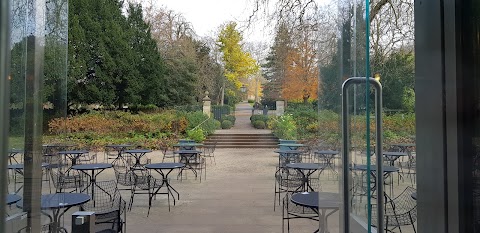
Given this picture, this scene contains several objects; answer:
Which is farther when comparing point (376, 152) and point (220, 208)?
point (220, 208)

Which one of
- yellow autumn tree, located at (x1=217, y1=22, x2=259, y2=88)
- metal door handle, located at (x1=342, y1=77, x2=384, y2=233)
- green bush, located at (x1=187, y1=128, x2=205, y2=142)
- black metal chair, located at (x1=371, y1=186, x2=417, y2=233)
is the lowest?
black metal chair, located at (x1=371, y1=186, x2=417, y2=233)

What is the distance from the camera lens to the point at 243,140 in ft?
58.2

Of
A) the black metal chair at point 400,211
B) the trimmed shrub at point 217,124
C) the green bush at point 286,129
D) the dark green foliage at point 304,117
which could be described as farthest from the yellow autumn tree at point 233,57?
the black metal chair at point 400,211

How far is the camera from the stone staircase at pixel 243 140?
55.7 ft

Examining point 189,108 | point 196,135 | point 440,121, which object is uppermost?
point 189,108

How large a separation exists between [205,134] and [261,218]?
12.9 meters

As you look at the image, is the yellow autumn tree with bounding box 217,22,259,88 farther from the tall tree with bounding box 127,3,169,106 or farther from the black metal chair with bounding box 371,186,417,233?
the black metal chair with bounding box 371,186,417,233

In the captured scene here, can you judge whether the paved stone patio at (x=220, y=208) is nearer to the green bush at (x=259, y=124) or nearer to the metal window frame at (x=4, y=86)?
the metal window frame at (x=4, y=86)

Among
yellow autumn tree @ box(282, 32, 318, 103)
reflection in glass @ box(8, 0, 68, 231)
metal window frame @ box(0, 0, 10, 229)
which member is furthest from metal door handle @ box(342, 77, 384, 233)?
yellow autumn tree @ box(282, 32, 318, 103)

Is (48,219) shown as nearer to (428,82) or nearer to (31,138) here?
(31,138)

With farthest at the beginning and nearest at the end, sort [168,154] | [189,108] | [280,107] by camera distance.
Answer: [280,107]
[189,108]
[168,154]

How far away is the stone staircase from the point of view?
55.7ft

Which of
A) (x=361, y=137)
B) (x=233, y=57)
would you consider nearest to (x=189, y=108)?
(x=233, y=57)

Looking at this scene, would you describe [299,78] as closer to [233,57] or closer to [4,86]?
[233,57]
